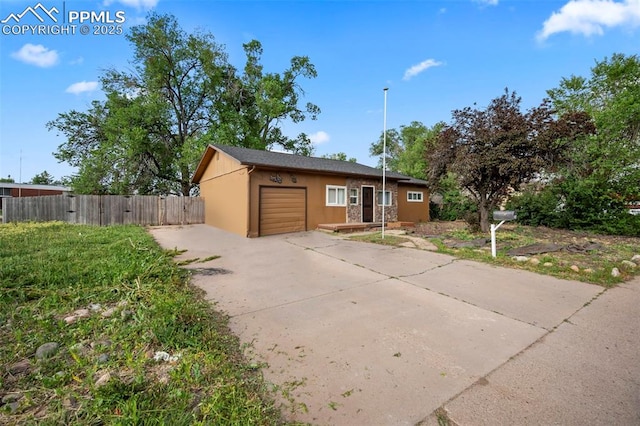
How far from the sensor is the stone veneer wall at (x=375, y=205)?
1277 centimetres

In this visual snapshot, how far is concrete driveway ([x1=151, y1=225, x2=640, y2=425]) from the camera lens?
1815mm

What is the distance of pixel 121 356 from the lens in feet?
7.59

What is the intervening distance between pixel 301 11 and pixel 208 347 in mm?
12284

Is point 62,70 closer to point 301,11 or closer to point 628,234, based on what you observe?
point 301,11

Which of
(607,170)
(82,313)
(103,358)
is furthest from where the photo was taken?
(607,170)

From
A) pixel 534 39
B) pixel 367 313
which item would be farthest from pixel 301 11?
pixel 367 313

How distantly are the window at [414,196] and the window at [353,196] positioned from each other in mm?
4821

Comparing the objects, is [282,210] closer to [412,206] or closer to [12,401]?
[12,401]

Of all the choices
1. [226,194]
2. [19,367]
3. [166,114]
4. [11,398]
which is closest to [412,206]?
[226,194]

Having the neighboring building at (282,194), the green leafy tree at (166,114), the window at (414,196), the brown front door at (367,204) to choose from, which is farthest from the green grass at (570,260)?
the green leafy tree at (166,114)

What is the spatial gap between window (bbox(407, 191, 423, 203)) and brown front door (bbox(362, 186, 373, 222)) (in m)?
3.83

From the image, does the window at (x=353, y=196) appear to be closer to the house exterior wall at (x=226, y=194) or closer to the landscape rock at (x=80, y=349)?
the house exterior wall at (x=226, y=194)

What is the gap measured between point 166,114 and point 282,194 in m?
14.4

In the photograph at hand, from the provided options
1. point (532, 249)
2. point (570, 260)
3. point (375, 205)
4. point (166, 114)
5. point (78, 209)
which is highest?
point (166, 114)
